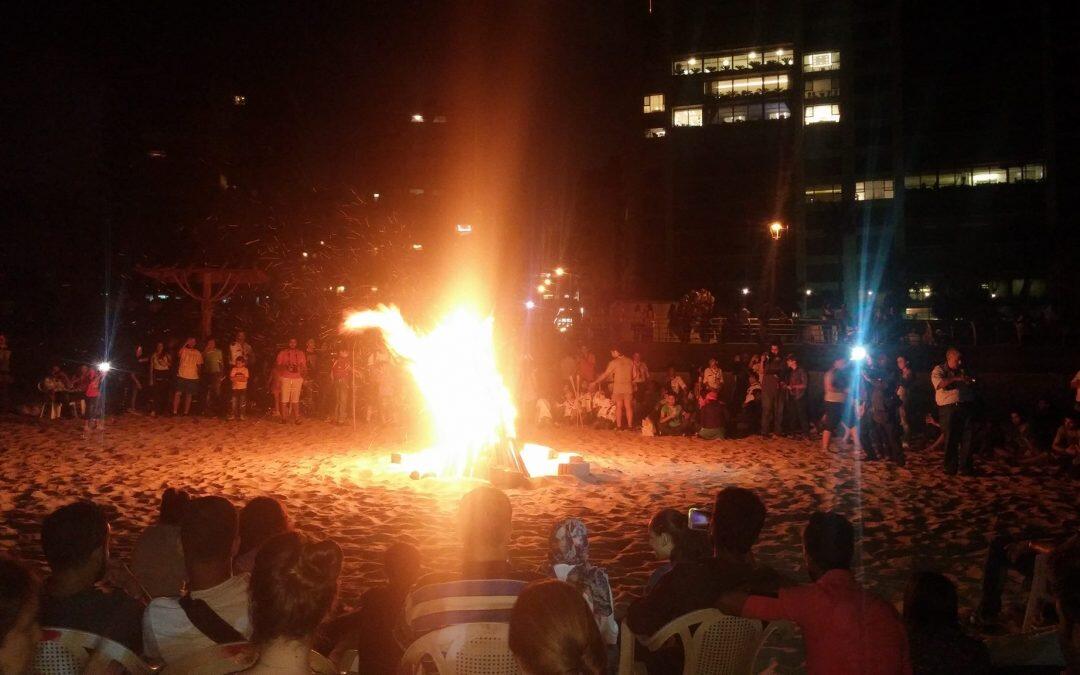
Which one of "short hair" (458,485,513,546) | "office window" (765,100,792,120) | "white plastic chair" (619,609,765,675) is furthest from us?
"office window" (765,100,792,120)

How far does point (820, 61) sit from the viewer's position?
2467 inches

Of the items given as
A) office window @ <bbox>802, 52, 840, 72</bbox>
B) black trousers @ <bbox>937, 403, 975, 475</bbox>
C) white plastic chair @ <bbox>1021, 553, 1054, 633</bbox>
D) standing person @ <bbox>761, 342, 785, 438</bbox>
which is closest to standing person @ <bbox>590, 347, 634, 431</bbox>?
standing person @ <bbox>761, 342, 785, 438</bbox>

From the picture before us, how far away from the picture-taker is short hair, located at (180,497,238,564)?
3.37 metres

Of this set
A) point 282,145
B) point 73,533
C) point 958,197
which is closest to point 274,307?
point 282,145

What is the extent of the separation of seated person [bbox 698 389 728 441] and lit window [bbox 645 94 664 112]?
180ft

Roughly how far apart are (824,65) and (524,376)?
5610cm

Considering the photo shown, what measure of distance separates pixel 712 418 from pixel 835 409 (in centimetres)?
257

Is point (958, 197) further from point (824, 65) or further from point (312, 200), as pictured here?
point (312, 200)

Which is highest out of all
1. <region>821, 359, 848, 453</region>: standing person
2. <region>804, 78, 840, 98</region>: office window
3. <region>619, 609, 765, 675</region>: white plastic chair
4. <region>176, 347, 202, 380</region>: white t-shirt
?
<region>804, 78, 840, 98</region>: office window

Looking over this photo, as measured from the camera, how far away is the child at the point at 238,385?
16672 millimetres

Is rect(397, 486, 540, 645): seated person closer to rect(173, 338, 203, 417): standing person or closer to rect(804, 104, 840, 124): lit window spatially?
rect(173, 338, 203, 417): standing person

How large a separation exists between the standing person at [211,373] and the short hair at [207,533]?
15.1 m

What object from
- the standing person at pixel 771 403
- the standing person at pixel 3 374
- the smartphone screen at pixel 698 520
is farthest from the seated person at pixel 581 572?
the standing person at pixel 3 374

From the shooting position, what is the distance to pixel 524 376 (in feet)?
56.1
